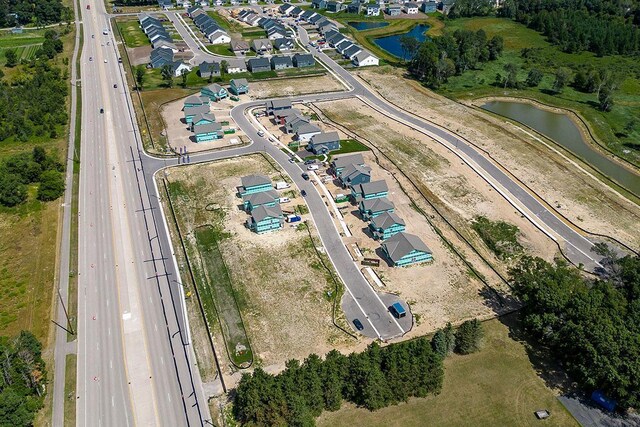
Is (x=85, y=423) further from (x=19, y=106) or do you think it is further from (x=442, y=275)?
(x=19, y=106)

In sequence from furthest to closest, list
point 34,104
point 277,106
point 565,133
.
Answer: point 34,104, point 277,106, point 565,133

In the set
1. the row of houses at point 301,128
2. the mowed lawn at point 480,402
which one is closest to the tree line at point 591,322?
the mowed lawn at point 480,402

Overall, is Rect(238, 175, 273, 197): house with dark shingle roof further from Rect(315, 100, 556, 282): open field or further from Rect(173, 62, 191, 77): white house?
Rect(173, 62, 191, 77): white house

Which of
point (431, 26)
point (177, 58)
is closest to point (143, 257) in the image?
point (177, 58)

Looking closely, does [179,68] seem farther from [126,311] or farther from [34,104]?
[126,311]

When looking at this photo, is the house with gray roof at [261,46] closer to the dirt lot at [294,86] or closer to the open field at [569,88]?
the dirt lot at [294,86]

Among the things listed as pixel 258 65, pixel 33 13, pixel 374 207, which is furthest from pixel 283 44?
pixel 33 13

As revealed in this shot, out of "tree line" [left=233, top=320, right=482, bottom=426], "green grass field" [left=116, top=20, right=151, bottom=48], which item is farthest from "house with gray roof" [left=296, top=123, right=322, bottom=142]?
"green grass field" [left=116, top=20, right=151, bottom=48]
